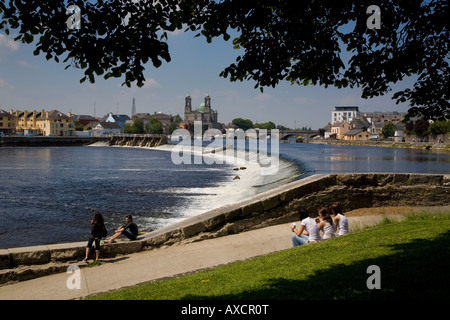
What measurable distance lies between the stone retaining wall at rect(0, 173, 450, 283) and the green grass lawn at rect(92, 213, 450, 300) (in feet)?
10.4

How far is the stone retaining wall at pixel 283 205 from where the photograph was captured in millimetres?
10414

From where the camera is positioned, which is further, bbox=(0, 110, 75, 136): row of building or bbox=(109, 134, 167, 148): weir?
bbox=(0, 110, 75, 136): row of building

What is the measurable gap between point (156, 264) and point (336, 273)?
15.8ft

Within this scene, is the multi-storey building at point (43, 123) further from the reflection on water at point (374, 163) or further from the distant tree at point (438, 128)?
the distant tree at point (438, 128)

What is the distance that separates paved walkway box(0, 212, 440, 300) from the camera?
8672 mm

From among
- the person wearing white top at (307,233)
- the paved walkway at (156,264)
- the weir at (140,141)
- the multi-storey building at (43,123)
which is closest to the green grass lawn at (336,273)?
the person wearing white top at (307,233)

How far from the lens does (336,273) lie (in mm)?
6734

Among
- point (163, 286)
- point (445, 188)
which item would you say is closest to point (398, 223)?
point (445, 188)

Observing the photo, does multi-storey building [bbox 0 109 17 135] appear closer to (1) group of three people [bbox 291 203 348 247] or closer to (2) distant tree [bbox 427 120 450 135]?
(2) distant tree [bbox 427 120 450 135]

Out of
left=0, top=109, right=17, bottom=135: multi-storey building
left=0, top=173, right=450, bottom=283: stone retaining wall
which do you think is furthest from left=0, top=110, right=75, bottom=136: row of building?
left=0, top=173, right=450, bottom=283: stone retaining wall

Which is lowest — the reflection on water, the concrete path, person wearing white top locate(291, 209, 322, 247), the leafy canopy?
the reflection on water

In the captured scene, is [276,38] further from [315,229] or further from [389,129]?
[389,129]

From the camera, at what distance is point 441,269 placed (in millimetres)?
6219
